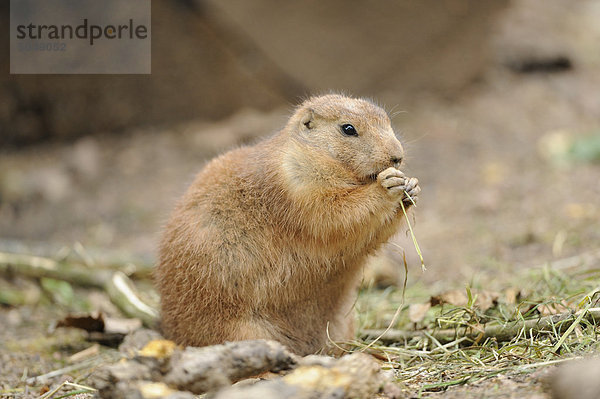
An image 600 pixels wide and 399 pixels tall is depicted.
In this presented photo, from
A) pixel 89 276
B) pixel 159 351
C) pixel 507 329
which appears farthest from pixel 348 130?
pixel 89 276

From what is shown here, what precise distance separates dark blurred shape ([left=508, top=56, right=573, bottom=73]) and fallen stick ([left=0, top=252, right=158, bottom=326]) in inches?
347

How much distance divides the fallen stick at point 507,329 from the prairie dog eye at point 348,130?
1496 mm

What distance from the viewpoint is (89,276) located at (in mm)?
6520

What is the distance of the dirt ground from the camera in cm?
677

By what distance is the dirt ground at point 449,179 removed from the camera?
677 centimetres

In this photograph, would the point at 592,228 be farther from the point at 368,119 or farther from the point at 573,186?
the point at 368,119

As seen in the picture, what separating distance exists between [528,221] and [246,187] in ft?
15.3

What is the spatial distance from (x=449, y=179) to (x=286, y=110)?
3001 millimetres

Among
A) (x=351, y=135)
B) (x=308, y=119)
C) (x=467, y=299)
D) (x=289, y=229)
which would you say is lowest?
(x=467, y=299)

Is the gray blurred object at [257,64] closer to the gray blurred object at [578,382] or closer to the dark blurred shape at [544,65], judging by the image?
the dark blurred shape at [544,65]

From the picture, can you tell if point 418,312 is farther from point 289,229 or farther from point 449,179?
point 449,179

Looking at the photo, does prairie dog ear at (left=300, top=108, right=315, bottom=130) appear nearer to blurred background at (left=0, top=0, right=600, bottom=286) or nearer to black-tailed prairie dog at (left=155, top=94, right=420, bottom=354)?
black-tailed prairie dog at (left=155, top=94, right=420, bottom=354)

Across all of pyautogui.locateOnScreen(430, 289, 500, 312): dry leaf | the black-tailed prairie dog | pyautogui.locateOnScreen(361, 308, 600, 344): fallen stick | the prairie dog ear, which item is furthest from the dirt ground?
the prairie dog ear

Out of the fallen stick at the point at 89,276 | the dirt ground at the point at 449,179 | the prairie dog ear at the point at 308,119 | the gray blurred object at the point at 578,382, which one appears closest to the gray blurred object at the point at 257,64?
the dirt ground at the point at 449,179
